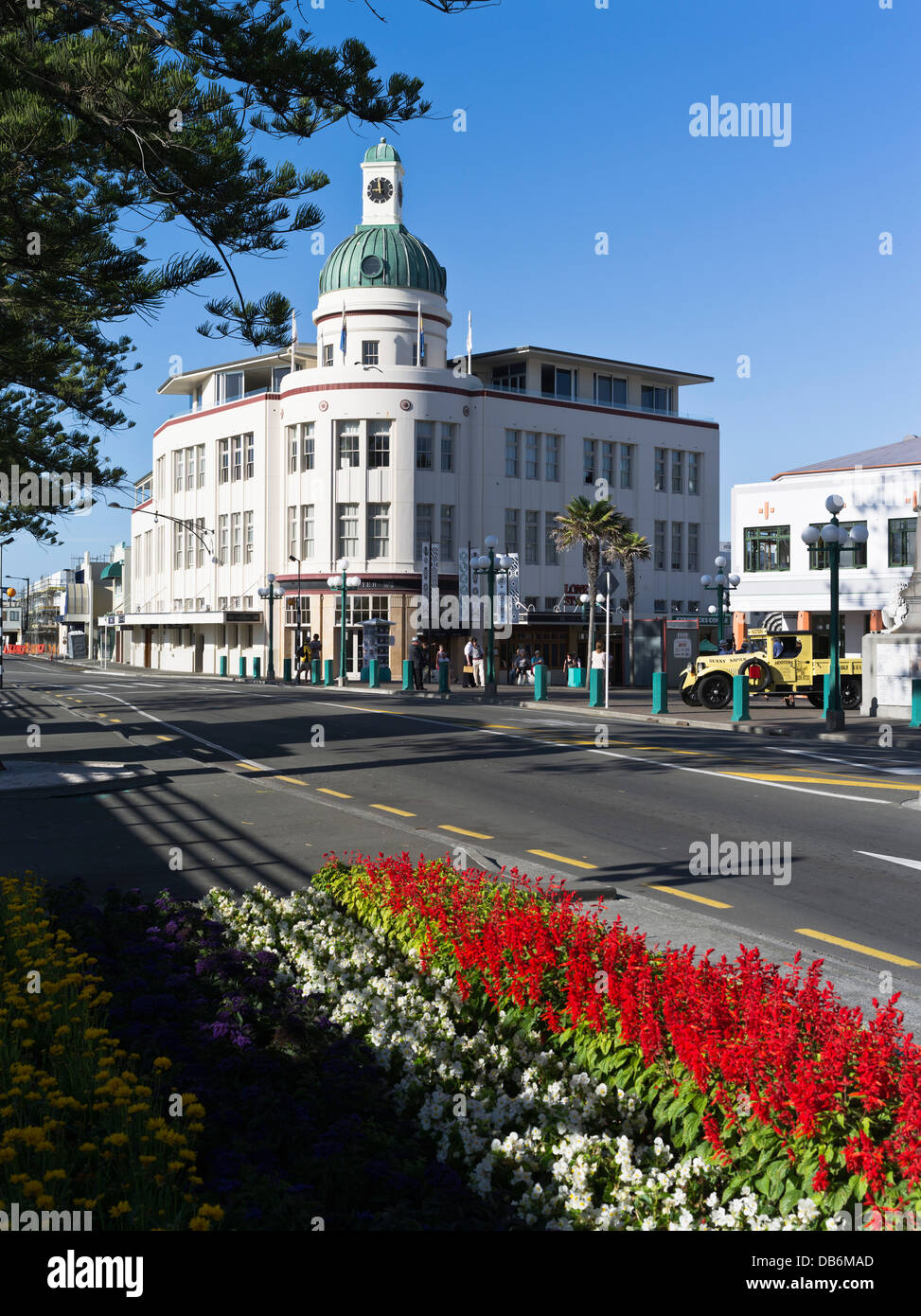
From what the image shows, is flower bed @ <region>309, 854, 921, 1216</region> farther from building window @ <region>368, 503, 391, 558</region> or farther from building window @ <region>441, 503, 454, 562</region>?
building window @ <region>441, 503, 454, 562</region>

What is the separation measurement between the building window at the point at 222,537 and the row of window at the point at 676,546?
25281 mm

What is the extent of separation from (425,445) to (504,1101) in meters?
58.4

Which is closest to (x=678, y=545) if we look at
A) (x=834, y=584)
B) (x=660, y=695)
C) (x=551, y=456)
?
(x=551, y=456)

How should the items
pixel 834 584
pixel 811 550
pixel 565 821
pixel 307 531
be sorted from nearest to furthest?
pixel 565 821 → pixel 834 584 → pixel 811 550 → pixel 307 531

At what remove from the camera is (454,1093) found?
4.58 meters

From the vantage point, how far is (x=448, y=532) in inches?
2448

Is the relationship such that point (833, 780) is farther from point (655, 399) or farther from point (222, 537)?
point (655, 399)

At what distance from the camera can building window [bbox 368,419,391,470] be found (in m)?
60.3

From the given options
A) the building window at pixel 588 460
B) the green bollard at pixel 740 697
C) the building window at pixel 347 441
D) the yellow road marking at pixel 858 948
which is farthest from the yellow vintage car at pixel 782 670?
the building window at pixel 588 460

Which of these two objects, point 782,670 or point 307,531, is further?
point 307,531

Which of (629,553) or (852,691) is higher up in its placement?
(629,553)

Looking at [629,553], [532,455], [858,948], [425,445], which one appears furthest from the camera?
[532,455]
